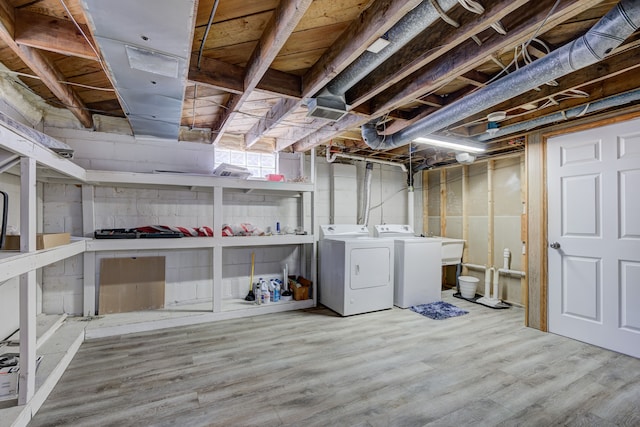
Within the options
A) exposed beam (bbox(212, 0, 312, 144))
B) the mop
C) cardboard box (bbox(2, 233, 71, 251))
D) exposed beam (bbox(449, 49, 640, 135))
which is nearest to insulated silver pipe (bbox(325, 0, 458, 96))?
exposed beam (bbox(212, 0, 312, 144))

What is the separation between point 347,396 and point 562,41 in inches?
104

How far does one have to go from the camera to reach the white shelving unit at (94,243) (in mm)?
1647

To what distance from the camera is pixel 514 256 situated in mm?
4160

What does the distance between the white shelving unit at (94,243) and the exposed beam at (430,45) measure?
5.75ft

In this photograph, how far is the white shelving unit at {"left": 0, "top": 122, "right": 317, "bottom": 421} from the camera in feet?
5.41

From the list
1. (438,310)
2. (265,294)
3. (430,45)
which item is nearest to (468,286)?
(438,310)

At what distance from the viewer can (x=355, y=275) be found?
11.7ft

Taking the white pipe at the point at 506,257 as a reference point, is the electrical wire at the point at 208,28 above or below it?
above

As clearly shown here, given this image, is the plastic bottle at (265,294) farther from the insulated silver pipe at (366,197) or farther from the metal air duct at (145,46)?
the metal air duct at (145,46)

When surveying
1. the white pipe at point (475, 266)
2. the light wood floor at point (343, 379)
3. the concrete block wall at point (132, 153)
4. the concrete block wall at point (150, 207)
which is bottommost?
the light wood floor at point (343, 379)

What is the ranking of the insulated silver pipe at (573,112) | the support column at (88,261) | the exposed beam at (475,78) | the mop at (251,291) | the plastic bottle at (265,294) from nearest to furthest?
the exposed beam at (475,78) < the insulated silver pipe at (573,112) < the support column at (88,261) < the plastic bottle at (265,294) < the mop at (251,291)

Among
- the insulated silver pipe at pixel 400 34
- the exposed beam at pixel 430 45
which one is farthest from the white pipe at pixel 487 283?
the insulated silver pipe at pixel 400 34

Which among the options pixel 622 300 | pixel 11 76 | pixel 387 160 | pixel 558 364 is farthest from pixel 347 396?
pixel 387 160

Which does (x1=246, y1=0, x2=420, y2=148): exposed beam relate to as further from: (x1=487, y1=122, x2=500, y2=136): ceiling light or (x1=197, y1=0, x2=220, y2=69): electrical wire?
(x1=487, y1=122, x2=500, y2=136): ceiling light
